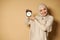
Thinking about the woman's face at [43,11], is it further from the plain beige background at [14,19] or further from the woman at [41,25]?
the plain beige background at [14,19]

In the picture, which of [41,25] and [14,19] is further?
[14,19]

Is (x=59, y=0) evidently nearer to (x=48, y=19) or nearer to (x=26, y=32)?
(x=48, y=19)

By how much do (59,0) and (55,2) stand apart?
0.06m

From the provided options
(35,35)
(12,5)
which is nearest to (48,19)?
(35,35)

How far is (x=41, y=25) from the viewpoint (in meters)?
2.00

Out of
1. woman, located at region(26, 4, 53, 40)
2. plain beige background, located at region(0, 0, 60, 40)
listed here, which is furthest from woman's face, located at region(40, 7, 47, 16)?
plain beige background, located at region(0, 0, 60, 40)

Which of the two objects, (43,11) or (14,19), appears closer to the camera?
(43,11)

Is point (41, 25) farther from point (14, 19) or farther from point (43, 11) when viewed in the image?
point (14, 19)

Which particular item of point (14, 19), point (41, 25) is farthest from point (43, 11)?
point (14, 19)

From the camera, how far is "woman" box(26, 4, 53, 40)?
2015 mm

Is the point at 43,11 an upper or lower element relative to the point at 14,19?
upper

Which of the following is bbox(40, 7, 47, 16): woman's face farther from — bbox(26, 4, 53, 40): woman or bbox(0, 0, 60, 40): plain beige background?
bbox(0, 0, 60, 40): plain beige background

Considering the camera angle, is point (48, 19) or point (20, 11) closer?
point (48, 19)

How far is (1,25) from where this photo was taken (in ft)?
7.68
